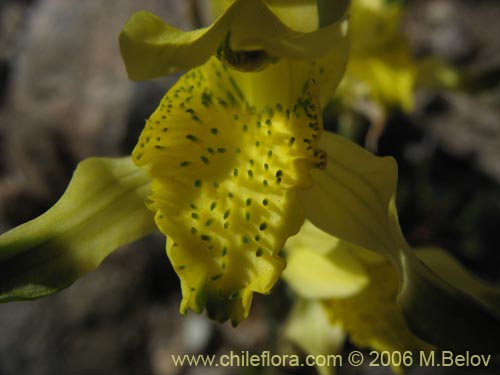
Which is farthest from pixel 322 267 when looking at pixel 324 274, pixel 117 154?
pixel 117 154

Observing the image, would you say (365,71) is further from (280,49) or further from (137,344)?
(137,344)

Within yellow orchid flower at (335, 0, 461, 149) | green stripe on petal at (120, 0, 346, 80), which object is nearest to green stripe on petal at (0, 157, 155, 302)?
green stripe on petal at (120, 0, 346, 80)

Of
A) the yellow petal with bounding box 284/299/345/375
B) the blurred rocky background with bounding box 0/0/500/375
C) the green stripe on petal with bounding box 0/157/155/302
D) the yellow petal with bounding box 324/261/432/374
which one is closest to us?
the green stripe on petal with bounding box 0/157/155/302

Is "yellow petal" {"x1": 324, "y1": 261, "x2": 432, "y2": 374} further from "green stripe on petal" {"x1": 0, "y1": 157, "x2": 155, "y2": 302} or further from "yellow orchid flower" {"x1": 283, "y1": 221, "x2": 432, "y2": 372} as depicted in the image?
"green stripe on petal" {"x1": 0, "y1": 157, "x2": 155, "y2": 302}

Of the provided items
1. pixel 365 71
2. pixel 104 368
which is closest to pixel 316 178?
pixel 365 71

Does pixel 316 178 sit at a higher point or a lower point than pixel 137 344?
higher
